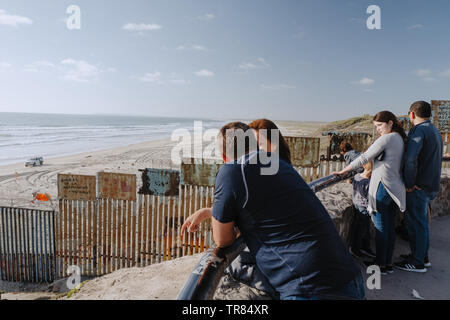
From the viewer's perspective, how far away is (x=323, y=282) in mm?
1453

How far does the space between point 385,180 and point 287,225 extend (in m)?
1.81

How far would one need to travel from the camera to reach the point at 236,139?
70.5 inches

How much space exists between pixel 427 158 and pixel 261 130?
6.70 feet

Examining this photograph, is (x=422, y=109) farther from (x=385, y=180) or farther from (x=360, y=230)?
(x=360, y=230)

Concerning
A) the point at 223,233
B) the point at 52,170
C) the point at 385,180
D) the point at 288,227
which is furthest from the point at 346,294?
the point at 52,170

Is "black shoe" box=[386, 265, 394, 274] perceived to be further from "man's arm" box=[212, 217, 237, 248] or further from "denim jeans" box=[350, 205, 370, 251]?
"man's arm" box=[212, 217, 237, 248]

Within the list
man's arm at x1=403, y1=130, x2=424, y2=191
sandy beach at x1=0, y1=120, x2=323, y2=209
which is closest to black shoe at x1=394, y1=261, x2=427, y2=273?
man's arm at x1=403, y1=130, x2=424, y2=191

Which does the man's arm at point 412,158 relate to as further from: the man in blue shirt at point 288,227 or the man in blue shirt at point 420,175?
the man in blue shirt at point 288,227

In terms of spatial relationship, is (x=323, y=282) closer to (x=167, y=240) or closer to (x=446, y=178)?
(x=446, y=178)

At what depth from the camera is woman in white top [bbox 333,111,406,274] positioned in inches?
111

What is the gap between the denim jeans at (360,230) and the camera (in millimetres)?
3303

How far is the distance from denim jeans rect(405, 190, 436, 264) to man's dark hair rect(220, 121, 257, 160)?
2150 millimetres

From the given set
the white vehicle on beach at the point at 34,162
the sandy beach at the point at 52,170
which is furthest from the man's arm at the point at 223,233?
the white vehicle on beach at the point at 34,162

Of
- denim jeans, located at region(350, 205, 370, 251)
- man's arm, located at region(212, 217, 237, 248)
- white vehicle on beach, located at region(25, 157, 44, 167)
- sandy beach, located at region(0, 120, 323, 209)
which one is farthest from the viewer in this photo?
white vehicle on beach, located at region(25, 157, 44, 167)
